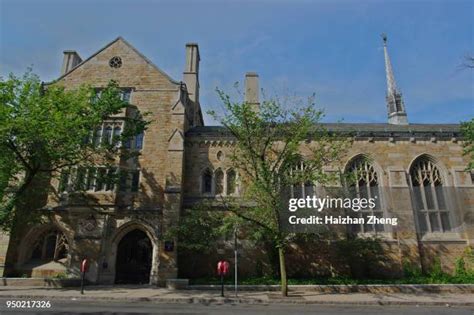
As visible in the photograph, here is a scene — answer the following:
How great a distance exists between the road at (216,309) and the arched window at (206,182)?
9189mm

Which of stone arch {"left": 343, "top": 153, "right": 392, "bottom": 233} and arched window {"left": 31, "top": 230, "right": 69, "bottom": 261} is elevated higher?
stone arch {"left": 343, "top": 153, "right": 392, "bottom": 233}

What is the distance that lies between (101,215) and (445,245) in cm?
2105

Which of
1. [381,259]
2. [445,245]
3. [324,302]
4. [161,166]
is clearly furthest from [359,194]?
[161,166]

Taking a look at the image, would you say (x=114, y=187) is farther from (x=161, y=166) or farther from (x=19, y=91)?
(x=19, y=91)

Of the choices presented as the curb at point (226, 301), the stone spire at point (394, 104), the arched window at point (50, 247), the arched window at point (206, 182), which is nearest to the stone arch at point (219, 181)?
the arched window at point (206, 182)

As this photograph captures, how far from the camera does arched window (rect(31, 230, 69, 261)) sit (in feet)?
61.2

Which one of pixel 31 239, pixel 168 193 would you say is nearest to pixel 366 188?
pixel 168 193

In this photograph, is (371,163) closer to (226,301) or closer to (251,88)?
(251,88)

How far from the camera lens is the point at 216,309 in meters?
10.8

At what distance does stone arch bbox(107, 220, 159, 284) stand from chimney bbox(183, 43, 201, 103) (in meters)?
11.2

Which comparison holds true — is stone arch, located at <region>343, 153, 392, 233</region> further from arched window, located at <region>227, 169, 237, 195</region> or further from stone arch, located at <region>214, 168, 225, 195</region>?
stone arch, located at <region>214, 168, 225, 195</region>

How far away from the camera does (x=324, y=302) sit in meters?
12.5

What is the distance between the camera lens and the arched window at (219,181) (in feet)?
66.9

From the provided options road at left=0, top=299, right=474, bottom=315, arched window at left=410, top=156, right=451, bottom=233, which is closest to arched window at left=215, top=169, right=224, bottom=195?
road at left=0, top=299, right=474, bottom=315
